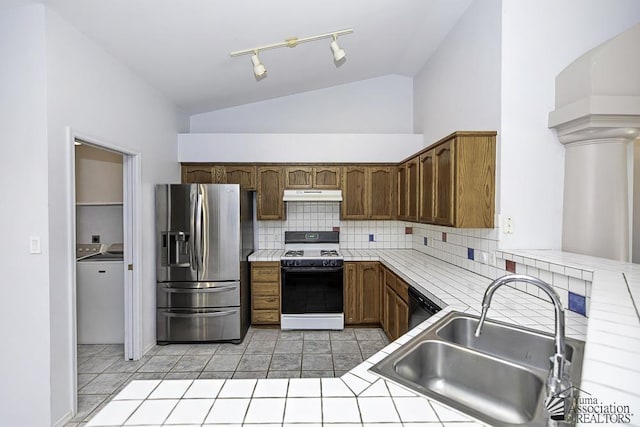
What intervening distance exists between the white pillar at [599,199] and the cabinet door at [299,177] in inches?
103

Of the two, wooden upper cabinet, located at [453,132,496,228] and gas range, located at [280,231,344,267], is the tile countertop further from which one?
gas range, located at [280,231,344,267]

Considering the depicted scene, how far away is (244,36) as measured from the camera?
98.3 inches

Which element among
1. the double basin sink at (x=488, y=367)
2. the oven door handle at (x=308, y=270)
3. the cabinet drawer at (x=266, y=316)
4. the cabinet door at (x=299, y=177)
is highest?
the cabinet door at (x=299, y=177)

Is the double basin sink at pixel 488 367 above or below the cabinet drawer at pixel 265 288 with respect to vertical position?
above

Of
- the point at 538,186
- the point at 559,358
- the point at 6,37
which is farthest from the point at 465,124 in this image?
the point at 6,37

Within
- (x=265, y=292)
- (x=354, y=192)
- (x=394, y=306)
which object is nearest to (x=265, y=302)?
(x=265, y=292)

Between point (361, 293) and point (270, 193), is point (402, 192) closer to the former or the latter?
point (361, 293)

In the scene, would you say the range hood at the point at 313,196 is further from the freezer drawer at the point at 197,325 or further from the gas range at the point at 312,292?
the freezer drawer at the point at 197,325

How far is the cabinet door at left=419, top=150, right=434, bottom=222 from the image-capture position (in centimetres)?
271

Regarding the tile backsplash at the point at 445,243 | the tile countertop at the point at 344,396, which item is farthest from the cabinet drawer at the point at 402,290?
the tile countertop at the point at 344,396

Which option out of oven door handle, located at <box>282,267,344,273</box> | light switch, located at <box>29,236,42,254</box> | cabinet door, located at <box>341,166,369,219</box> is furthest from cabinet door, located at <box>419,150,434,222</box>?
light switch, located at <box>29,236,42,254</box>

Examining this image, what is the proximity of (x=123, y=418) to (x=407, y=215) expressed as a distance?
3062mm

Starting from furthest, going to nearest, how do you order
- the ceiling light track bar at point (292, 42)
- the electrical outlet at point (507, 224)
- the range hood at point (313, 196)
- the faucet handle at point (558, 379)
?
the range hood at point (313, 196) < the ceiling light track bar at point (292, 42) < the electrical outlet at point (507, 224) < the faucet handle at point (558, 379)

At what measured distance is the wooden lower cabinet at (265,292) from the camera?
12.0 ft
